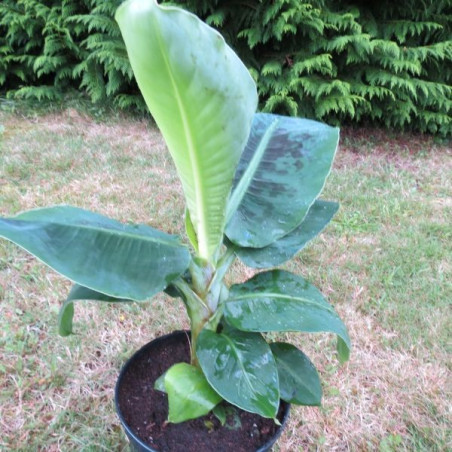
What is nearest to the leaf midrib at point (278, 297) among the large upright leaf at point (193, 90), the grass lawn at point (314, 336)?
the large upright leaf at point (193, 90)

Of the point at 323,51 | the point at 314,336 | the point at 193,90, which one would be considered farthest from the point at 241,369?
the point at 323,51

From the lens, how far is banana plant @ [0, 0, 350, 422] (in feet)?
1.69

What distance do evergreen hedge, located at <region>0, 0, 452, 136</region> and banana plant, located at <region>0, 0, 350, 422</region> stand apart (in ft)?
7.70

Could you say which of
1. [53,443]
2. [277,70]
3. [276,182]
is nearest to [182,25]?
[276,182]

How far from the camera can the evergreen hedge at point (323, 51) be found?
308cm

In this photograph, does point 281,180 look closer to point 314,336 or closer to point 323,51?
point 314,336

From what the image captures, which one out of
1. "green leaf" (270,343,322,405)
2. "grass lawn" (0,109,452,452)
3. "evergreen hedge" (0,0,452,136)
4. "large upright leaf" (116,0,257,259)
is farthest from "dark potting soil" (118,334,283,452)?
"evergreen hedge" (0,0,452,136)

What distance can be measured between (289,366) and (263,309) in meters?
0.19

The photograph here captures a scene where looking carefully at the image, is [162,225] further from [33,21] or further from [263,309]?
[33,21]

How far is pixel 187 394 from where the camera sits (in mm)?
766

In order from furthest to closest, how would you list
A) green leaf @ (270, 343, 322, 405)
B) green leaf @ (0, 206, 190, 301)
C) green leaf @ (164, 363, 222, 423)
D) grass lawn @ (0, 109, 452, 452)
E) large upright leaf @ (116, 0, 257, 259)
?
grass lawn @ (0, 109, 452, 452) < green leaf @ (270, 343, 322, 405) < green leaf @ (164, 363, 222, 423) < green leaf @ (0, 206, 190, 301) < large upright leaf @ (116, 0, 257, 259)

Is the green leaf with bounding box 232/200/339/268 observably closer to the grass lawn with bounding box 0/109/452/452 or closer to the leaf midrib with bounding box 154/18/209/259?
the leaf midrib with bounding box 154/18/209/259

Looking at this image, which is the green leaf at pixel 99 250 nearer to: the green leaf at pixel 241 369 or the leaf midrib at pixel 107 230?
the leaf midrib at pixel 107 230

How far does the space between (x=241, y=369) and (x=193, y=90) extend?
18.8 inches
